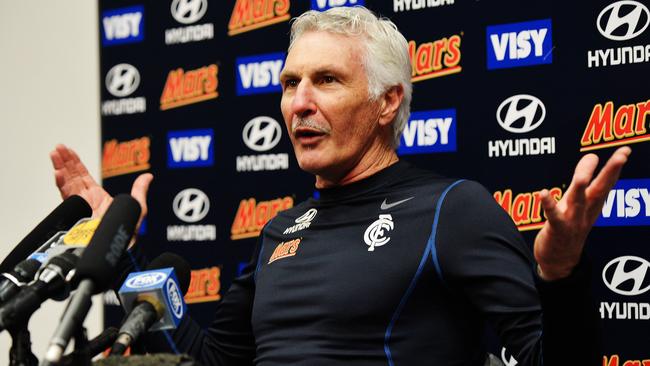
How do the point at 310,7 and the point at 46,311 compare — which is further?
the point at 46,311

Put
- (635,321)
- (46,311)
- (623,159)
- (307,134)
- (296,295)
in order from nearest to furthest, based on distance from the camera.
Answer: (623,159), (296,295), (307,134), (635,321), (46,311)

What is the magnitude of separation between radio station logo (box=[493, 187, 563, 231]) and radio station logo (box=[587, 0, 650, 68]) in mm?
395

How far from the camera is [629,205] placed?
6.85ft

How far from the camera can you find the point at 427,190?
162cm

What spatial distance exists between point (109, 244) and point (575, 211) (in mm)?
622

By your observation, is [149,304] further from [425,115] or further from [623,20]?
[623,20]

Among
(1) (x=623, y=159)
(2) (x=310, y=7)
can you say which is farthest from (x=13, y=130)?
(1) (x=623, y=159)

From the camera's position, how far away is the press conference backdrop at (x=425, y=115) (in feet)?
6.93

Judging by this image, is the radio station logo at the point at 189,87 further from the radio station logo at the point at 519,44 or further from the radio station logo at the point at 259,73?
the radio station logo at the point at 519,44

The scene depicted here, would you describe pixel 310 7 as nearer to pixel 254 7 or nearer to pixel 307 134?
pixel 254 7

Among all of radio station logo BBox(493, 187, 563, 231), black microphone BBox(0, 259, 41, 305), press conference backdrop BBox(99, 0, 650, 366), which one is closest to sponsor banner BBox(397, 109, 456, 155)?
press conference backdrop BBox(99, 0, 650, 366)

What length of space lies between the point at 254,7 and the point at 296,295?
149cm

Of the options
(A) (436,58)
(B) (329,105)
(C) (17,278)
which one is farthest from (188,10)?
(C) (17,278)

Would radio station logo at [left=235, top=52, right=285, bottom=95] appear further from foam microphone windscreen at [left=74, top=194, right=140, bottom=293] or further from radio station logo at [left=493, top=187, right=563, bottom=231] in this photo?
foam microphone windscreen at [left=74, top=194, right=140, bottom=293]
